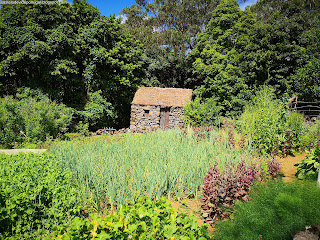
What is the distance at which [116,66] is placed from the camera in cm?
1569

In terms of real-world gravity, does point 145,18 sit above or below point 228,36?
above

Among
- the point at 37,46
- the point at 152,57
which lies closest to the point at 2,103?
the point at 37,46

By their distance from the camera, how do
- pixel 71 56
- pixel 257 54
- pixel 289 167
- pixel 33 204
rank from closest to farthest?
pixel 33 204
pixel 289 167
pixel 257 54
pixel 71 56

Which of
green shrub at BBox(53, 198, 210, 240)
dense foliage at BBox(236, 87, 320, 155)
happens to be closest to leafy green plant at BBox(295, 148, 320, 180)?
dense foliage at BBox(236, 87, 320, 155)

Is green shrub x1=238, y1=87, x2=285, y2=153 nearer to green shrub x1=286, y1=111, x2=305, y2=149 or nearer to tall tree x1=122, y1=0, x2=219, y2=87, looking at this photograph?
green shrub x1=286, y1=111, x2=305, y2=149

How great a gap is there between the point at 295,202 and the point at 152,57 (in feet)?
58.3

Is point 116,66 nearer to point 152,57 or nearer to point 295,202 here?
point 152,57

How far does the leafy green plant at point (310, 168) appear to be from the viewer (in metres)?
4.59

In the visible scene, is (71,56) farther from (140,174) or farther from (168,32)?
(140,174)

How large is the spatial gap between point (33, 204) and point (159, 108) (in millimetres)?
12876

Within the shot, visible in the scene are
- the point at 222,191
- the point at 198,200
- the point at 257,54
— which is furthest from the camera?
the point at 257,54

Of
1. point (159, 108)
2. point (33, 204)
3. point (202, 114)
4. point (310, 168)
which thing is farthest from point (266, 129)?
point (159, 108)

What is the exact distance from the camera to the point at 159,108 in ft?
50.3

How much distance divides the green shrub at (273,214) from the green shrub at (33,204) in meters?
2.07
